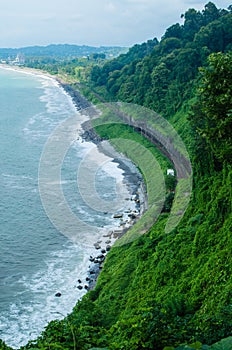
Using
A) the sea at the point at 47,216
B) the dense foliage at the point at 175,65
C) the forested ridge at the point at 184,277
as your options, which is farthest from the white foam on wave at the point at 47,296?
the dense foliage at the point at 175,65

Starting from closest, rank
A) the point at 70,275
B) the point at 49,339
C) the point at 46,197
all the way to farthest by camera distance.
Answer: the point at 49,339, the point at 70,275, the point at 46,197

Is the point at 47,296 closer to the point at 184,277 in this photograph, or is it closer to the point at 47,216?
the point at 184,277

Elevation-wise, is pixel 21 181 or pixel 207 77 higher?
pixel 207 77

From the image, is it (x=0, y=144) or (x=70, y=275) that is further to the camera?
(x=0, y=144)

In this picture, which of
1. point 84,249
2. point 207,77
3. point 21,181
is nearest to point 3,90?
point 21,181

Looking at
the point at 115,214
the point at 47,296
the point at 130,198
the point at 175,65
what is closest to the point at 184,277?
the point at 47,296

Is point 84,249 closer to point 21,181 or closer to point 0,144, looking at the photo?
point 21,181

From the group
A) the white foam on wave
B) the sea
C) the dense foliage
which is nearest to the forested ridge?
the white foam on wave

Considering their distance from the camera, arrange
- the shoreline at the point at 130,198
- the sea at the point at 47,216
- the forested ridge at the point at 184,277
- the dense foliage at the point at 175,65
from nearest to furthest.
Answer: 1. the forested ridge at the point at 184,277
2. the sea at the point at 47,216
3. the shoreline at the point at 130,198
4. the dense foliage at the point at 175,65

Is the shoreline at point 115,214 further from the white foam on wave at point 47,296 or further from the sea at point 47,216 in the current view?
the white foam on wave at point 47,296
